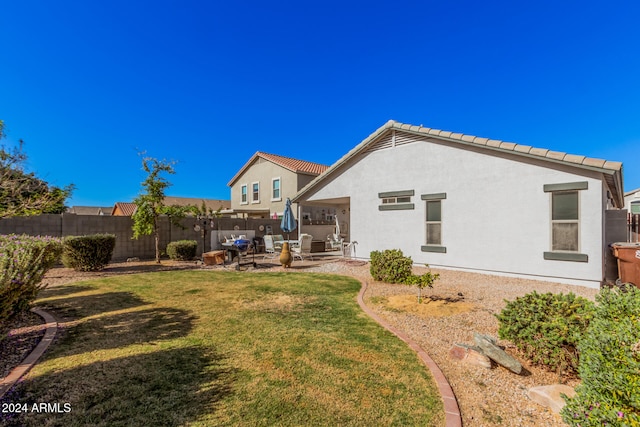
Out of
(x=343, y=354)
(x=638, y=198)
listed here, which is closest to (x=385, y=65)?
(x=343, y=354)

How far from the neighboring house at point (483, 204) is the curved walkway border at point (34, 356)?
1046 cm

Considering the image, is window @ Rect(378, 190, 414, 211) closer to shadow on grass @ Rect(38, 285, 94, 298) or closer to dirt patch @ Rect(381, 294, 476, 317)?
dirt patch @ Rect(381, 294, 476, 317)

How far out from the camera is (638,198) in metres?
20.4

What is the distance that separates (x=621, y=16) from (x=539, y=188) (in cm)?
1061

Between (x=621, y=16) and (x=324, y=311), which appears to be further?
(x=621, y=16)

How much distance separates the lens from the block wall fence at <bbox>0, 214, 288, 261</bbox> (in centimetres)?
1084

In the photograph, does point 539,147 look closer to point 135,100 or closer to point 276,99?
point 276,99

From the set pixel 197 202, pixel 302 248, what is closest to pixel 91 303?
pixel 302 248

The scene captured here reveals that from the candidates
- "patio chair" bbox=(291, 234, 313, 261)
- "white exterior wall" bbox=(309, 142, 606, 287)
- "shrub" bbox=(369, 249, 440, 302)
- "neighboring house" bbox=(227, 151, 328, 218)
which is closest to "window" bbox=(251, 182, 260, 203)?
"neighboring house" bbox=(227, 151, 328, 218)

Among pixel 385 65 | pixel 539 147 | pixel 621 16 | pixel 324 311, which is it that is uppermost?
pixel 385 65

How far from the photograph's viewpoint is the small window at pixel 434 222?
10.5 m

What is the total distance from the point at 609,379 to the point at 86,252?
13221 mm

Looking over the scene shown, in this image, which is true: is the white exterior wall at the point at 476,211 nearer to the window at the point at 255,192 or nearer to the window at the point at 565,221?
the window at the point at 565,221

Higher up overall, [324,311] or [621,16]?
[621,16]
